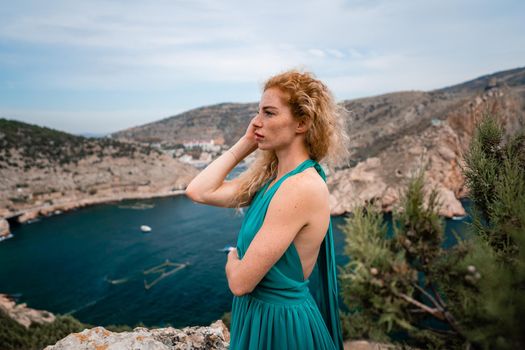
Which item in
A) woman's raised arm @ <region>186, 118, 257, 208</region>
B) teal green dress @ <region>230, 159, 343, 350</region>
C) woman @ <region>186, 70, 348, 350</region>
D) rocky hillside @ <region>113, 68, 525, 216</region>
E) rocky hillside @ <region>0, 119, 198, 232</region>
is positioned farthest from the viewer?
rocky hillside @ <region>0, 119, 198, 232</region>

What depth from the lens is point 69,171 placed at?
57500 millimetres

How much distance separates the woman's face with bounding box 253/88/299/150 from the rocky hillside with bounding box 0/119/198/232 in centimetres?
5675

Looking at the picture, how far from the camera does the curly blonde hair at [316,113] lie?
1.44 meters

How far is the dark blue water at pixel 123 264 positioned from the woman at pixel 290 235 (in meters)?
15.0

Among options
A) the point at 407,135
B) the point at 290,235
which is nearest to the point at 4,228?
the point at 290,235

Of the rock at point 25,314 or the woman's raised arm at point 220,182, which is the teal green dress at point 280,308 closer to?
the woman's raised arm at point 220,182

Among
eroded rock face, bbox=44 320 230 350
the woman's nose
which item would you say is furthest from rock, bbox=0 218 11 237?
the woman's nose

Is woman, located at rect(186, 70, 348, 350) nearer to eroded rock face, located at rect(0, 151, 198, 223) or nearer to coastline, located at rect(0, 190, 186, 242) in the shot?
coastline, located at rect(0, 190, 186, 242)

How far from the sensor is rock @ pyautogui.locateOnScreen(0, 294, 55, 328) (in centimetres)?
1589

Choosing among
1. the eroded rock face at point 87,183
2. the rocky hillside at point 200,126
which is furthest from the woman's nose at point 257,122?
the rocky hillside at point 200,126

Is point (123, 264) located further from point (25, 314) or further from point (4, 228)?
point (4, 228)

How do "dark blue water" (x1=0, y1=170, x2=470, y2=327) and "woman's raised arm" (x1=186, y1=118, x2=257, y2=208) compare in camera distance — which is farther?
"dark blue water" (x1=0, y1=170, x2=470, y2=327)

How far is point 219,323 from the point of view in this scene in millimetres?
2902

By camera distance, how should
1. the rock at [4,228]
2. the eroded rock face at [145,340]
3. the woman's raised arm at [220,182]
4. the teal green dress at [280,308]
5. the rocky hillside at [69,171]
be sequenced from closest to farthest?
the teal green dress at [280,308], the woman's raised arm at [220,182], the eroded rock face at [145,340], the rock at [4,228], the rocky hillside at [69,171]
